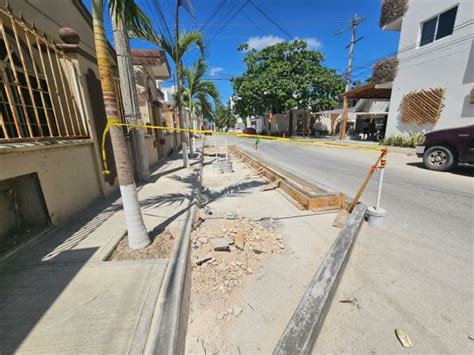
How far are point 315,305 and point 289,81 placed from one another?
2382 centimetres

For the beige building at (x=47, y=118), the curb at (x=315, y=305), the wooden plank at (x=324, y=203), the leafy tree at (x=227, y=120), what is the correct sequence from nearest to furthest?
1. the curb at (x=315, y=305)
2. the beige building at (x=47, y=118)
3. the wooden plank at (x=324, y=203)
4. the leafy tree at (x=227, y=120)

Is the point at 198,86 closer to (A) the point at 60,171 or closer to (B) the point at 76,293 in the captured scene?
(A) the point at 60,171

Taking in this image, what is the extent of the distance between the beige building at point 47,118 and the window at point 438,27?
52.9 feet

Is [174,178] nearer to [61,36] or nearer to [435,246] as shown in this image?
[61,36]

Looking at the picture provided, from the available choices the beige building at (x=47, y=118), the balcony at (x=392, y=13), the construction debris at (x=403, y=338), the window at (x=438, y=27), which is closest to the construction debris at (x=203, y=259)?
the construction debris at (x=403, y=338)

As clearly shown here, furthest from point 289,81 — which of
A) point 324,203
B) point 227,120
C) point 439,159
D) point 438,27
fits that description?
point 227,120

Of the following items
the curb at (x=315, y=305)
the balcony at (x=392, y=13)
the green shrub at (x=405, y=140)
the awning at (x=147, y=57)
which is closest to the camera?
the curb at (x=315, y=305)

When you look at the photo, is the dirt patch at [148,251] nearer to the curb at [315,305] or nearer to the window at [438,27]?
the curb at [315,305]

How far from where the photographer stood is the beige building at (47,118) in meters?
3.48

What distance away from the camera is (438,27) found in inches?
453

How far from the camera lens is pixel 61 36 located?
179 inches

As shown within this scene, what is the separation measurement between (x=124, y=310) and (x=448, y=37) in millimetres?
16859

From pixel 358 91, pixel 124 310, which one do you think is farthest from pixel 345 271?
pixel 358 91

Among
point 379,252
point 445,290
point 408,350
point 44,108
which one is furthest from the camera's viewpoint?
point 44,108
